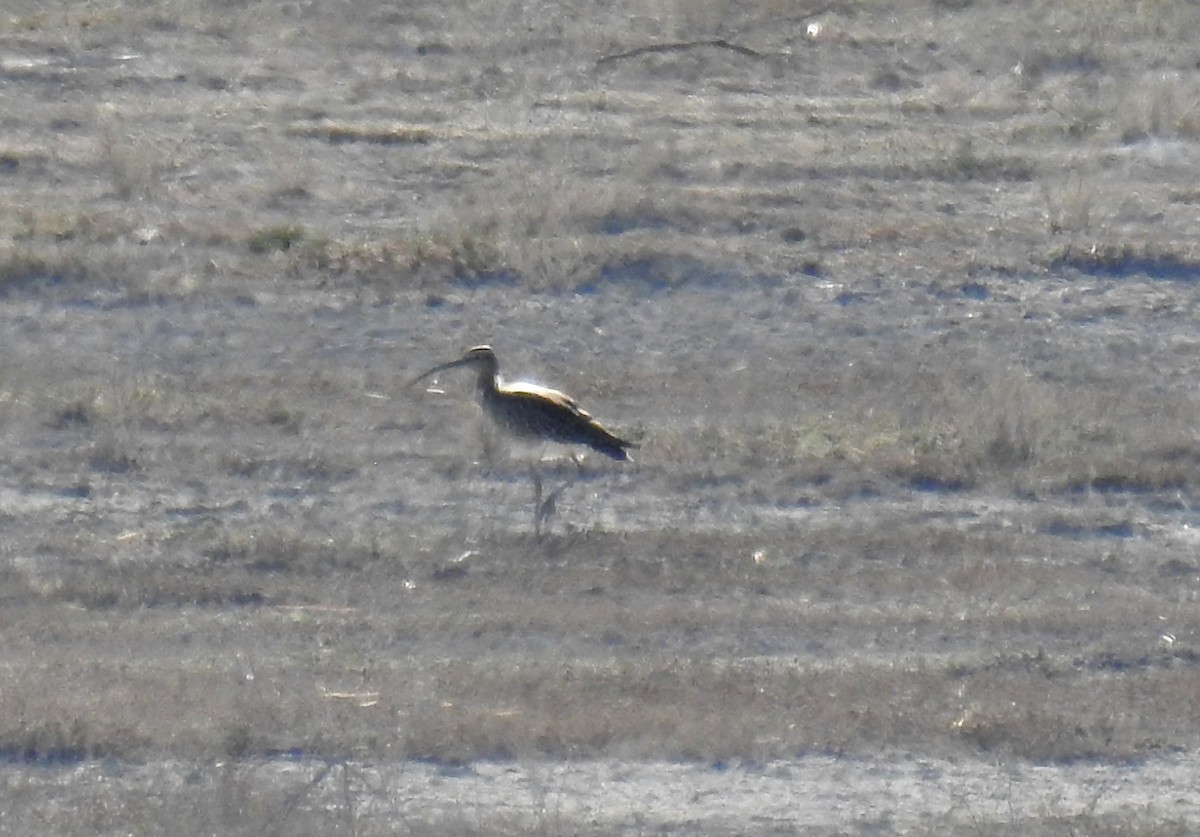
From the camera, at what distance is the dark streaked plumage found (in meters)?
12.7

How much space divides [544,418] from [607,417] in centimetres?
93

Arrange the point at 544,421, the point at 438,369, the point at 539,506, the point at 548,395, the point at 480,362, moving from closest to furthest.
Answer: the point at 539,506, the point at 544,421, the point at 548,395, the point at 480,362, the point at 438,369

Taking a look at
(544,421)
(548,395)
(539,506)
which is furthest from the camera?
(548,395)

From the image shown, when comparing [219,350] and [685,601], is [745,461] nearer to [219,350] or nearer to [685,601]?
[685,601]

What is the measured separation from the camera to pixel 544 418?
12734mm

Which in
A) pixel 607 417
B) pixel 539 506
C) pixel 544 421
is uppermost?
pixel 544 421

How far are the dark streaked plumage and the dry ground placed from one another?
0.19 m

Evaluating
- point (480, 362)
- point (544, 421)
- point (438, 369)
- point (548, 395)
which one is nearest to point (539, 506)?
point (544, 421)

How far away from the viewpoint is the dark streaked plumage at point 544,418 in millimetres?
12688

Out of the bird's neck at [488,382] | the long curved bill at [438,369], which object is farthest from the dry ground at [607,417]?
the bird's neck at [488,382]

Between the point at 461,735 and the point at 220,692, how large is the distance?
111cm

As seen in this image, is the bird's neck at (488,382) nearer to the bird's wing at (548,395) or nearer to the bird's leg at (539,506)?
the bird's wing at (548,395)

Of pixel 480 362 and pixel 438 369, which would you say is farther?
pixel 438 369

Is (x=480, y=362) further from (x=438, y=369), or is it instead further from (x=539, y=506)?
(x=539, y=506)
